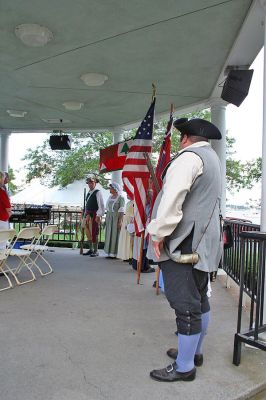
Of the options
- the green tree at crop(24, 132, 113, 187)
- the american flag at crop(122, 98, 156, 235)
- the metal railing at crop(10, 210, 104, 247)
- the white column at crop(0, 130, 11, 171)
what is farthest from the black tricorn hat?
the green tree at crop(24, 132, 113, 187)

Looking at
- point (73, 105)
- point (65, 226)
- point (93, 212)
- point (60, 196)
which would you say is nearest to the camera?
point (73, 105)

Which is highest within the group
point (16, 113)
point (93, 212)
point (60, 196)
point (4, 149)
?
point (16, 113)

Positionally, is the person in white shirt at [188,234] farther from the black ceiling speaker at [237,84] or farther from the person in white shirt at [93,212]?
the person in white shirt at [93,212]

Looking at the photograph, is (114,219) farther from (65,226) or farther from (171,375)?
(171,375)

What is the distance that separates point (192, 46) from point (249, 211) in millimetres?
18230

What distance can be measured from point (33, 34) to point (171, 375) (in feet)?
12.5

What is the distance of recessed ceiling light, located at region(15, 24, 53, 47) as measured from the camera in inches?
161

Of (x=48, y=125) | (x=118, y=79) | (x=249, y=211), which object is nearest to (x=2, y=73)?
(x=118, y=79)

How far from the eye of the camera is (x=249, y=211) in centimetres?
2150

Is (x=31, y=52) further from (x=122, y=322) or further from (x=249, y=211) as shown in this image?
(x=249, y=211)

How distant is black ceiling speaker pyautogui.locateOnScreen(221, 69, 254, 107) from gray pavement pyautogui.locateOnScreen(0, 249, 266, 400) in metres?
2.73

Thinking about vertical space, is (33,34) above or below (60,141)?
above

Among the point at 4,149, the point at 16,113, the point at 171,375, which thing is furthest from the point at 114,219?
the point at 171,375

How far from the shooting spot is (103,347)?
10.0 feet
